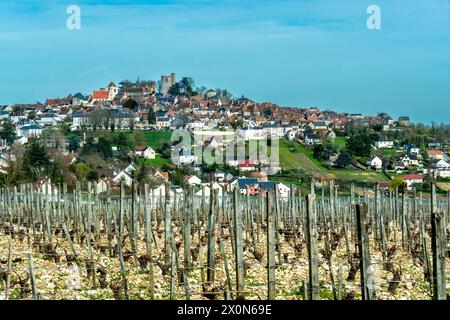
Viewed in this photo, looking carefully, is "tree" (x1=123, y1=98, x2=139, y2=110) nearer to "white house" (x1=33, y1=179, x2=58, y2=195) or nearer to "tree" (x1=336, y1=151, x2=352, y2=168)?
"tree" (x1=336, y1=151, x2=352, y2=168)

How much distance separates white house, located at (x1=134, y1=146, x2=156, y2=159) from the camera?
177 feet

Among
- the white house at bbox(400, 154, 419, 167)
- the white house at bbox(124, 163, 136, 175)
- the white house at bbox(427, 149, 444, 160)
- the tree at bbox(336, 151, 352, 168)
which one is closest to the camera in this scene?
the white house at bbox(124, 163, 136, 175)

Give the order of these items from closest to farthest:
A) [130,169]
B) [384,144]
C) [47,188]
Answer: [47,188] < [130,169] < [384,144]

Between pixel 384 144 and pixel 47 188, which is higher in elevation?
pixel 47 188

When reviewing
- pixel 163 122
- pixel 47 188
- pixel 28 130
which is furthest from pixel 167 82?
pixel 47 188

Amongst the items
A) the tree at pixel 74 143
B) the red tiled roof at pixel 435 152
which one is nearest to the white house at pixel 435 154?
the red tiled roof at pixel 435 152

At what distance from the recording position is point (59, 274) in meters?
14.0

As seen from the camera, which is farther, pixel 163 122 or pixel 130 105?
pixel 130 105

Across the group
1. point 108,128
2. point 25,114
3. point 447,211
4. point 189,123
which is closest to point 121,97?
point 25,114

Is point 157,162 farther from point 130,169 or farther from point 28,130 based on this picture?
point 28,130

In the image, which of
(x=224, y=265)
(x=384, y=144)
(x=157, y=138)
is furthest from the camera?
(x=157, y=138)

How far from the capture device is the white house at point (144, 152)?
54.0 metres

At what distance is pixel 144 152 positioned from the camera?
54.8m

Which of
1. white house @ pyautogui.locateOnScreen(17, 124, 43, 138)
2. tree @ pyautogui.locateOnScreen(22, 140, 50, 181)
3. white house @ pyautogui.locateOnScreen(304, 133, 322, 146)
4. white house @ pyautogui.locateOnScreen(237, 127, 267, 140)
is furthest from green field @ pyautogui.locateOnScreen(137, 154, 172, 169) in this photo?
white house @ pyautogui.locateOnScreen(17, 124, 43, 138)
